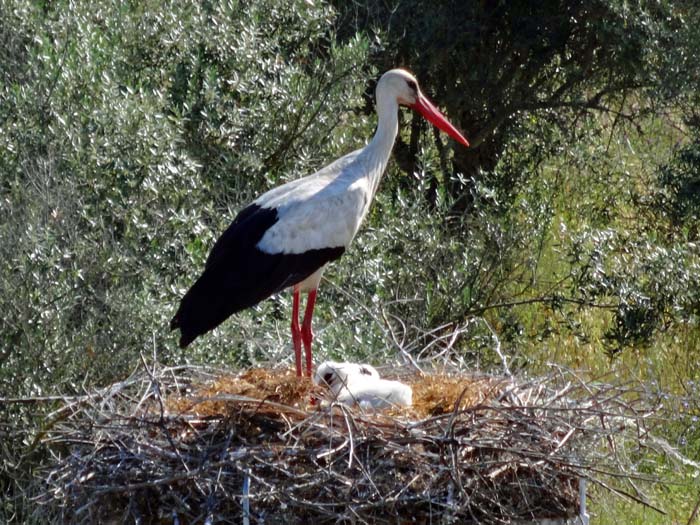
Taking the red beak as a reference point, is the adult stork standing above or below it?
below

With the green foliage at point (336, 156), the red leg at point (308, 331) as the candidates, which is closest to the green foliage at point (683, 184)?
the green foliage at point (336, 156)

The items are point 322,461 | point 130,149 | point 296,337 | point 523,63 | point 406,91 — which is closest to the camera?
point 322,461

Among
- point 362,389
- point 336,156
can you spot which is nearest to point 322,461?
point 362,389

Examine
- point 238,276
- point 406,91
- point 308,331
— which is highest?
point 406,91

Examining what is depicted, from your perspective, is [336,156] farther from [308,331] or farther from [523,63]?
[523,63]

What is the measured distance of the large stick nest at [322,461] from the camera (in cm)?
630

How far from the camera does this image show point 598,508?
8945mm

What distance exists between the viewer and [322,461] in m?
6.41

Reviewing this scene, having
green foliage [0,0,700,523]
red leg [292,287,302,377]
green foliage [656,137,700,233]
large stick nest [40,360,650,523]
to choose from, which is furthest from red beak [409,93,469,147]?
green foliage [656,137,700,233]

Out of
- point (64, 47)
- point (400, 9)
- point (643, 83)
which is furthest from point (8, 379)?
point (643, 83)

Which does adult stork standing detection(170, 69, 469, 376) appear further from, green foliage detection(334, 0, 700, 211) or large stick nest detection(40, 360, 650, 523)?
green foliage detection(334, 0, 700, 211)

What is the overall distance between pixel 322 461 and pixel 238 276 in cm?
155

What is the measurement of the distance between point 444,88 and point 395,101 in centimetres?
427

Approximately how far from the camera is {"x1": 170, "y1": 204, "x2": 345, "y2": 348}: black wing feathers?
752 cm
